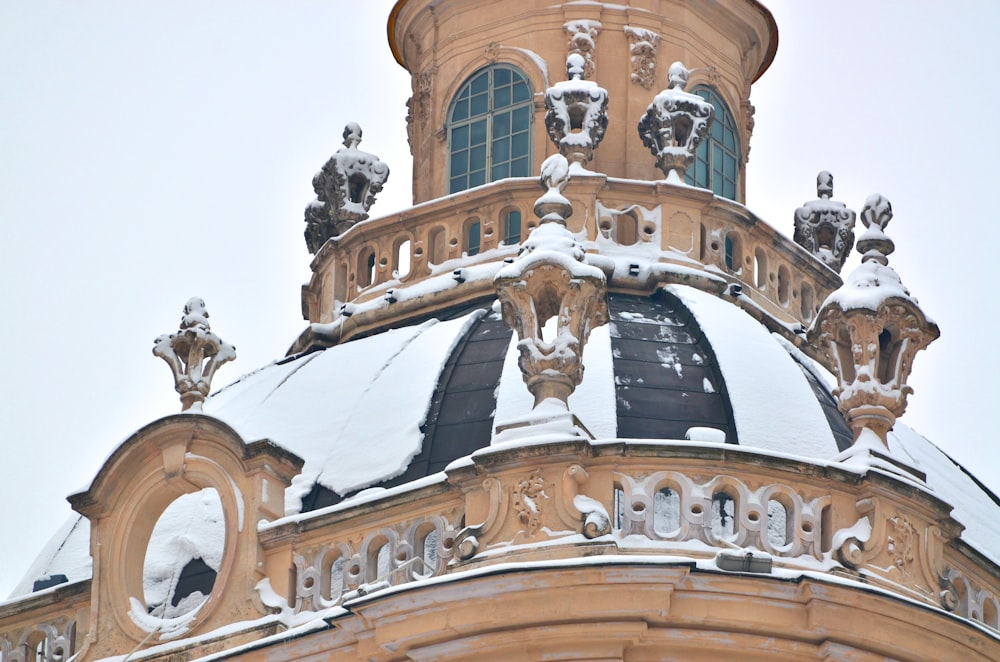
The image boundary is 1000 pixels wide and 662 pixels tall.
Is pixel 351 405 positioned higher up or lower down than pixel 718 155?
lower down

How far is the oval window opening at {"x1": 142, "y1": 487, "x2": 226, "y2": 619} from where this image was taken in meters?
30.8

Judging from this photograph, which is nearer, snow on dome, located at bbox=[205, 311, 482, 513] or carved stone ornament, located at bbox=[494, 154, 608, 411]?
carved stone ornament, located at bbox=[494, 154, 608, 411]

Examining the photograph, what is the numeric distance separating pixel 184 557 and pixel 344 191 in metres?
6.94

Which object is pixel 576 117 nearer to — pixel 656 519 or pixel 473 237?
pixel 473 237

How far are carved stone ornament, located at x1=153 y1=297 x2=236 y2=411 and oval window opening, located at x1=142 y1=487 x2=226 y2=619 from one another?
1.05m

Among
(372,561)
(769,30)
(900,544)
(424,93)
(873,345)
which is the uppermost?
(769,30)

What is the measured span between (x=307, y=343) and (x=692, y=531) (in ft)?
26.8

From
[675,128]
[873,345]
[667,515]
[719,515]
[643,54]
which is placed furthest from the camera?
[643,54]

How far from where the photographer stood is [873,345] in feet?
94.9

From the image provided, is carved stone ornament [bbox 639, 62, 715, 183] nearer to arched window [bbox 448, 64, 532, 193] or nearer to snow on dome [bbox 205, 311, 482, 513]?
arched window [bbox 448, 64, 532, 193]

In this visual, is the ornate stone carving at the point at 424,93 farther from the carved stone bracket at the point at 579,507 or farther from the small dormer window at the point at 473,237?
the carved stone bracket at the point at 579,507

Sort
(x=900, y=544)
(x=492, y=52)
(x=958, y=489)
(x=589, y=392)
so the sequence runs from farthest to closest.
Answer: (x=492, y=52) < (x=958, y=489) < (x=589, y=392) < (x=900, y=544)

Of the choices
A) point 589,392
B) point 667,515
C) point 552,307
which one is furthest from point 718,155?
point 667,515

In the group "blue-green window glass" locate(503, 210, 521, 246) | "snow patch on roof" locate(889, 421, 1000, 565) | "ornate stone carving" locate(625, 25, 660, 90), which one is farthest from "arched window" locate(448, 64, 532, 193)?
"snow patch on roof" locate(889, 421, 1000, 565)
